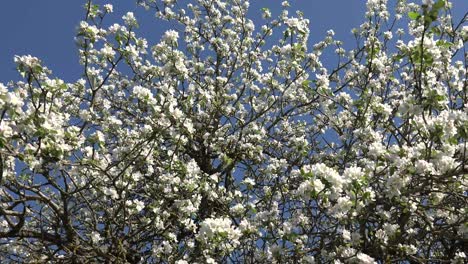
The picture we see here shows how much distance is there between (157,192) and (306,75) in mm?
3446

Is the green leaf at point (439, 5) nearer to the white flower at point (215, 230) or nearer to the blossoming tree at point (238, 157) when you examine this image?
the blossoming tree at point (238, 157)

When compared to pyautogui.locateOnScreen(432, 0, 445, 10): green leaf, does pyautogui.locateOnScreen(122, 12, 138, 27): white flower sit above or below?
above

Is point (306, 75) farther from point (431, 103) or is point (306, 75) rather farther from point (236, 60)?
point (431, 103)

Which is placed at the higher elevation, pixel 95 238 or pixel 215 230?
pixel 95 238

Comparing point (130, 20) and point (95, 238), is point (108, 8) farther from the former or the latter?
point (95, 238)

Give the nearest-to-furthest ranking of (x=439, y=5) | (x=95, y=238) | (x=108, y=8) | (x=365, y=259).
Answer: (x=439, y=5) → (x=365, y=259) → (x=95, y=238) → (x=108, y=8)

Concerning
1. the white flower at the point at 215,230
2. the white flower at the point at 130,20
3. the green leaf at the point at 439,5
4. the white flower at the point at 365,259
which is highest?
the white flower at the point at 130,20

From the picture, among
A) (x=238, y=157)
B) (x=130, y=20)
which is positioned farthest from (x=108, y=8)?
(x=238, y=157)

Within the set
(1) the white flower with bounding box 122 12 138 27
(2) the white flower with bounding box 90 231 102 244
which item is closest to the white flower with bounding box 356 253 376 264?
(2) the white flower with bounding box 90 231 102 244

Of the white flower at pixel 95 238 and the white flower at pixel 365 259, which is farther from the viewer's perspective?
the white flower at pixel 95 238

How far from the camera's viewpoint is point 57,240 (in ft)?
17.7

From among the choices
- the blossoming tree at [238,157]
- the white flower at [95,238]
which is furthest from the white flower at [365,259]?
the white flower at [95,238]

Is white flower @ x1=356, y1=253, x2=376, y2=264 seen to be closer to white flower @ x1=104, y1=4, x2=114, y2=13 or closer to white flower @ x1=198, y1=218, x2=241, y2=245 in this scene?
white flower @ x1=198, y1=218, x2=241, y2=245

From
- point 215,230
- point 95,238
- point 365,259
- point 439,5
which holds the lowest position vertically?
point 365,259
